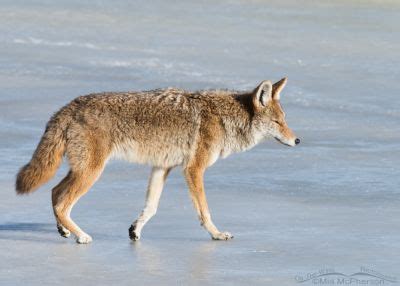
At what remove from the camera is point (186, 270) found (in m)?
6.69

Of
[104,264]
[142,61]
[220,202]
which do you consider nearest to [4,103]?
[142,61]

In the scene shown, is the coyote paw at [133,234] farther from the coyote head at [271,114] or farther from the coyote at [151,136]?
the coyote head at [271,114]

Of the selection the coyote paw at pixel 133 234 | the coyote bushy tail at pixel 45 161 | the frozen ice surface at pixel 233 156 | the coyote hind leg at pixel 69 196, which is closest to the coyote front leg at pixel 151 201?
the coyote paw at pixel 133 234

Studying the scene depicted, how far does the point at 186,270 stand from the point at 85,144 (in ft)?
5.17

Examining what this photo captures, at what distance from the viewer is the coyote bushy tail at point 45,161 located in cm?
782

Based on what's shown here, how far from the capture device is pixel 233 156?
10.9 m

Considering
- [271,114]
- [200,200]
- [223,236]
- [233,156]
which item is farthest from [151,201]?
[233,156]

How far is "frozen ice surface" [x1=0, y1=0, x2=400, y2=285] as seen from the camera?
7.03 m

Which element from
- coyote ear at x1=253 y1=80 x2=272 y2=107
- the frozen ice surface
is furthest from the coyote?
the frozen ice surface

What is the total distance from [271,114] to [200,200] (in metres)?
1.22

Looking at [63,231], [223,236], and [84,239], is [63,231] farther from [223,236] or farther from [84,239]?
[223,236]

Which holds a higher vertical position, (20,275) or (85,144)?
(85,144)

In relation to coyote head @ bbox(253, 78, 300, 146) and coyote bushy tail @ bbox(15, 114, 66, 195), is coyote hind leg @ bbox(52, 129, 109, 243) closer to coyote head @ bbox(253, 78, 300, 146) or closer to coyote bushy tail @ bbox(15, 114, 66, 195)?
coyote bushy tail @ bbox(15, 114, 66, 195)

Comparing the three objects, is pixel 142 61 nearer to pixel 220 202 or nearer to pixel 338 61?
pixel 338 61
